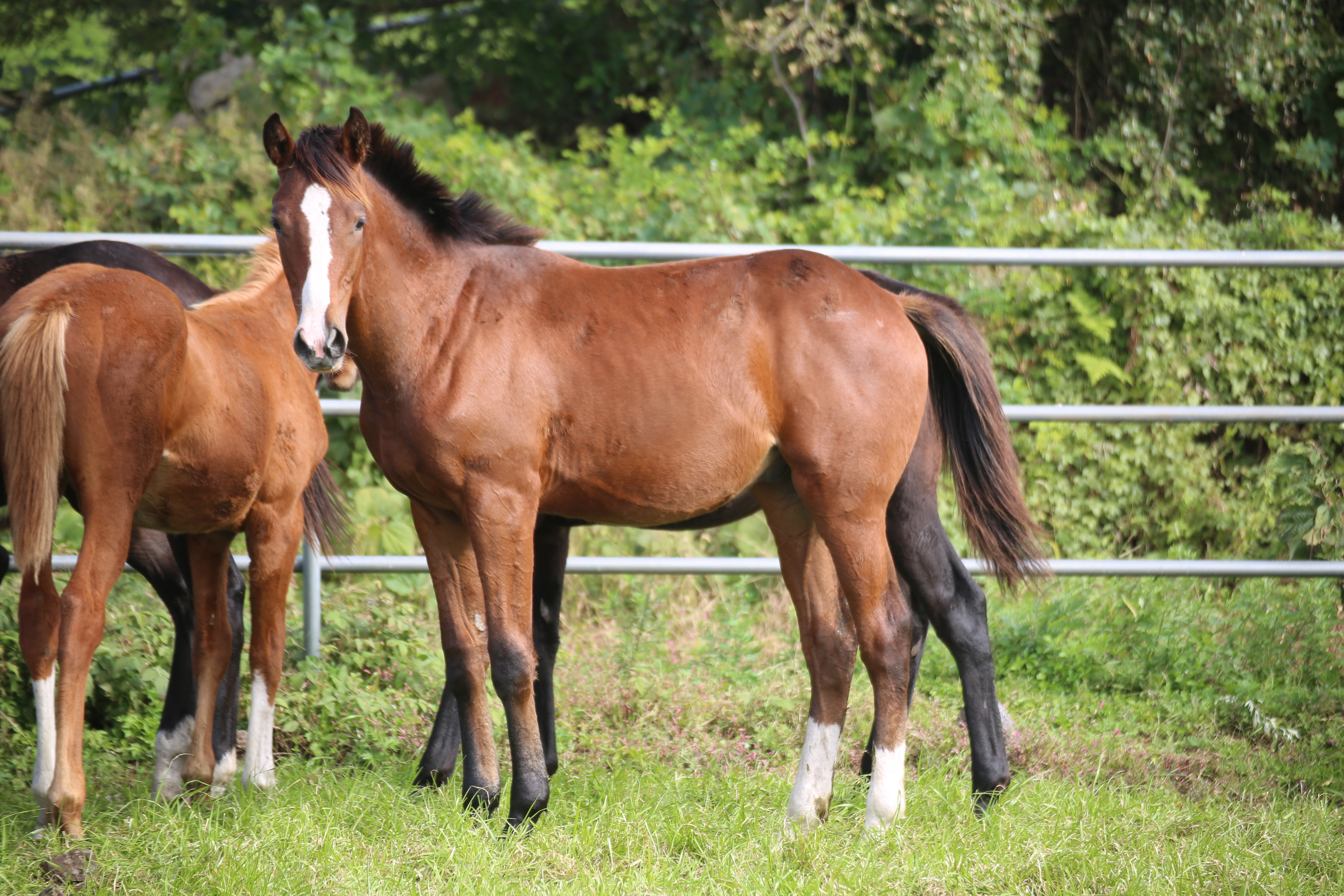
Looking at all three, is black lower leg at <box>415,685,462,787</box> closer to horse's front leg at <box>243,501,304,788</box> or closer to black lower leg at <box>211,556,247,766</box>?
horse's front leg at <box>243,501,304,788</box>

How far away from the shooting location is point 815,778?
3.15m

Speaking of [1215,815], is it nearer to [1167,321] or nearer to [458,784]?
[458,784]

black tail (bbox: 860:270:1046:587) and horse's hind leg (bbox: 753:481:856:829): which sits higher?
black tail (bbox: 860:270:1046:587)

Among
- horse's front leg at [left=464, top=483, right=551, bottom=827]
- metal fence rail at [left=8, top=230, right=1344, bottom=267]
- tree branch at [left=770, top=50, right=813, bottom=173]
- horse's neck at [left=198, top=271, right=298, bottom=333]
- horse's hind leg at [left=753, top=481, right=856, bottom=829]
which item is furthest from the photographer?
tree branch at [left=770, top=50, right=813, bottom=173]

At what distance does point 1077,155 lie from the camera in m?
7.34

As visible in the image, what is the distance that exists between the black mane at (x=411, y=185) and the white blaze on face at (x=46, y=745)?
1437 millimetres

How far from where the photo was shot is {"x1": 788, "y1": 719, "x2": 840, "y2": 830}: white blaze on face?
3119 millimetres

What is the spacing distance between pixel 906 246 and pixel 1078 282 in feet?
3.01

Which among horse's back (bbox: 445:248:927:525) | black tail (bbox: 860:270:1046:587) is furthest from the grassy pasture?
horse's back (bbox: 445:248:927:525)

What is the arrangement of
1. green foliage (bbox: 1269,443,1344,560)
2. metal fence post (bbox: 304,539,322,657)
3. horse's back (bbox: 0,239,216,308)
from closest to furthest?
horse's back (bbox: 0,239,216,308) → metal fence post (bbox: 304,539,322,657) → green foliage (bbox: 1269,443,1344,560)

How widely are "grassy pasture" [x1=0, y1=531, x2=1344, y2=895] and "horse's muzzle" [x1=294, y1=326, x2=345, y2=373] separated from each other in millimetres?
1177

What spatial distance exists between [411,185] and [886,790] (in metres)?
2.14

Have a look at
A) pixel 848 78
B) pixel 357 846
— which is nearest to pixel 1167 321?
pixel 848 78

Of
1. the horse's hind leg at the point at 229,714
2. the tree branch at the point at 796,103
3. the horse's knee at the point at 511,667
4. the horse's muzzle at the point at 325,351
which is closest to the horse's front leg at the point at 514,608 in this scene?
the horse's knee at the point at 511,667
